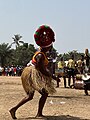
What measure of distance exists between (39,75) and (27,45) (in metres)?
93.3

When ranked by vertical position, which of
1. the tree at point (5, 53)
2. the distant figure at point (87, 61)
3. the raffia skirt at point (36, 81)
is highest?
the tree at point (5, 53)

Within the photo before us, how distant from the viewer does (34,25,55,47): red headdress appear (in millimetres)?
8297

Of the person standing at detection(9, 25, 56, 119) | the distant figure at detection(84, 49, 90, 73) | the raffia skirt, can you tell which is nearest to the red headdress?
the person standing at detection(9, 25, 56, 119)

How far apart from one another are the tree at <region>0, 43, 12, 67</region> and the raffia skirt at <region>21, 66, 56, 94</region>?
8090 centimetres

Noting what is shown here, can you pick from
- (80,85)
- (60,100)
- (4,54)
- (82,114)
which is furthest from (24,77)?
(4,54)

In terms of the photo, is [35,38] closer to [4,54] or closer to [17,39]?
[4,54]

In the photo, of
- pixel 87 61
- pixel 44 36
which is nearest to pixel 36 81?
pixel 44 36

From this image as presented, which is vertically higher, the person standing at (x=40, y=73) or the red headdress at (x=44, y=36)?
the red headdress at (x=44, y=36)

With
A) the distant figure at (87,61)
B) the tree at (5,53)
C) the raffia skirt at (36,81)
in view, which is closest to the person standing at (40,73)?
the raffia skirt at (36,81)

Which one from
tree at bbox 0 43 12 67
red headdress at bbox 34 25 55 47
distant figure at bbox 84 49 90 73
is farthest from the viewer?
tree at bbox 0 43 12 67

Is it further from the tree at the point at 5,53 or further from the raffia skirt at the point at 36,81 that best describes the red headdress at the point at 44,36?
the tree at the point at 5,53

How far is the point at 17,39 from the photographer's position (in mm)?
102375

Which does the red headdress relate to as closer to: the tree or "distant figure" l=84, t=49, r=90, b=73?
"distant figure" l=84, t=49, r=90, b=73

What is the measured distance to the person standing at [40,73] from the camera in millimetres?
8008
